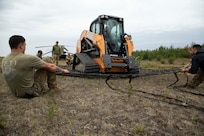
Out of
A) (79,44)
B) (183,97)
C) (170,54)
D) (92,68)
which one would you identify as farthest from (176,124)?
(170,54)

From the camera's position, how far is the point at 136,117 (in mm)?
3914

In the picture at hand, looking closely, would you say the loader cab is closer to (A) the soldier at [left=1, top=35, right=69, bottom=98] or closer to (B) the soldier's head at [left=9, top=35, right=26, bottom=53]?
(A) the soldier at [left=1, top=35, right=69, bottom=98]

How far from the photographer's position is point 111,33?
958 cm

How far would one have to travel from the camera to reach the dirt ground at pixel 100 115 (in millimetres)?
3348

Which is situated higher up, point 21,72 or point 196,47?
point 196,47

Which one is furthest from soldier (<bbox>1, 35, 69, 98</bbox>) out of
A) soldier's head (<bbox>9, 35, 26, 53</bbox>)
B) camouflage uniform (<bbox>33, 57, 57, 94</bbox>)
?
camouflage uniform (<bbox>33, 57, 57, 94</bbox>)

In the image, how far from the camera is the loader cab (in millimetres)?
9445

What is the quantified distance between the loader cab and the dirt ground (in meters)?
4.26

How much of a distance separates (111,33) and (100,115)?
606 cm

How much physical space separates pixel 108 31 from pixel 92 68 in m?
1.95

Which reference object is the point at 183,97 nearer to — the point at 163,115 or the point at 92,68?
the point at 163,115

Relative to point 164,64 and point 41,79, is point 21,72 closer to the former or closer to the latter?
point 41,79

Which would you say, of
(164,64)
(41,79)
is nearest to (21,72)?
(41,79)

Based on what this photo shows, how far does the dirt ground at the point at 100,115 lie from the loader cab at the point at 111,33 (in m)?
4.26
